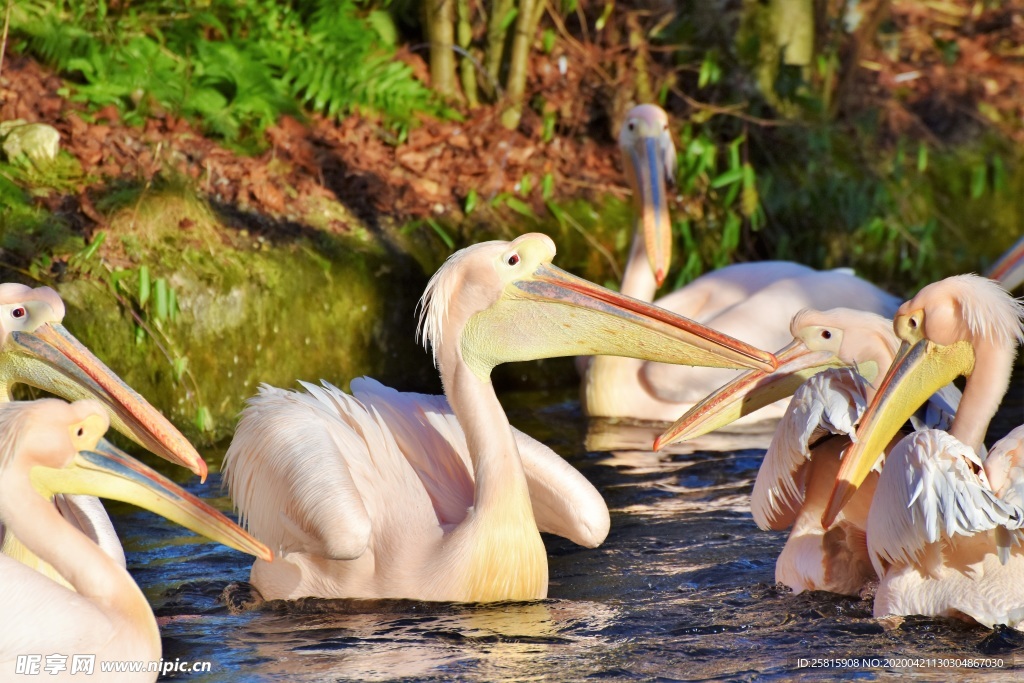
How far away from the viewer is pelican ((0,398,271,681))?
306cm

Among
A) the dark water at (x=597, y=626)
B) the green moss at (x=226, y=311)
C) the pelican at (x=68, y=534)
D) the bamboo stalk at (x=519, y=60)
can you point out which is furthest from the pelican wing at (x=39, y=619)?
the bamboo stalk at (x=519, y=60)

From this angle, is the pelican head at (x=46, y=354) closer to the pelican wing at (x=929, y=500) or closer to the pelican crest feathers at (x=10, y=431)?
the pelican crest feathers at (x=10, y=431)

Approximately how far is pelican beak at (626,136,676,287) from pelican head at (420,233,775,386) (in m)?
2.64

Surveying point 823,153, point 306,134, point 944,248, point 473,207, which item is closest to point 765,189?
point 823,153

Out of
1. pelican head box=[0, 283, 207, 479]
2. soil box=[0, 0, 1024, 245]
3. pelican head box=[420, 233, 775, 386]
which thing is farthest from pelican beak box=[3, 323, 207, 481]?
soil box=[0, 0, 1024, 245]

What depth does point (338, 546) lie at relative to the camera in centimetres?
379

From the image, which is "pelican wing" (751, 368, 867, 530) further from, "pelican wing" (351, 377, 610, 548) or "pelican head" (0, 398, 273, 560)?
"pelican head" (0, 398, 273, 560)

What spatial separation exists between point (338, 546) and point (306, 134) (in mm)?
3904

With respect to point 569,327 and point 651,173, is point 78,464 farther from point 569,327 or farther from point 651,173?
point 651,173

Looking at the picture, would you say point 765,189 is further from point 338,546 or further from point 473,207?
point 338,546

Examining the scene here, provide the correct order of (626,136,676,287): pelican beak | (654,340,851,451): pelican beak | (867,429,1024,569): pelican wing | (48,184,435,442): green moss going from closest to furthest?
(867,429,1024,569): pelican wing, (654,340,851,451): pelican beak, (48,184,435,442): green moss, (626,136,676,287): pelican beak

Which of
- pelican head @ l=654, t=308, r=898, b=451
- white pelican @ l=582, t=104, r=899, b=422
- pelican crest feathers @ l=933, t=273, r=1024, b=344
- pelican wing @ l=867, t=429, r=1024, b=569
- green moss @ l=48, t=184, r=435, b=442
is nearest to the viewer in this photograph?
pelican wing @ l=867, t=429, r=1024, b=569

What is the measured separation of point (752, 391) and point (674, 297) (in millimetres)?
2367

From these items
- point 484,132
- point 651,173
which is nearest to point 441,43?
point 484,132
